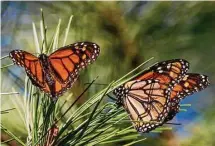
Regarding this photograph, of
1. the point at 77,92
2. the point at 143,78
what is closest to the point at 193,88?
the point at 143,78

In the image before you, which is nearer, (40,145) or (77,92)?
(40,145)

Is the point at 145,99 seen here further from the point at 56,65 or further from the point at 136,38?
the point at 56,65

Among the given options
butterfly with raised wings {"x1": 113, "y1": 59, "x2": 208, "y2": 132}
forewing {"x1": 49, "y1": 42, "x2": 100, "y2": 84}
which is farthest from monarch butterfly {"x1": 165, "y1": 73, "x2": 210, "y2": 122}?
forewing {"x1": 49, "y1": 42, "x2": 100, "y2": 84}

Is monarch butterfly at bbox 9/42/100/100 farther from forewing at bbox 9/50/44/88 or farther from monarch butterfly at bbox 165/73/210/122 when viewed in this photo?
monarch butterfly at bbox 165/73/210/122

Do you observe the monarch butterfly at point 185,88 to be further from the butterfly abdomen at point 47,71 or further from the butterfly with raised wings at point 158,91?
the butterfly abdomen at point 47,71

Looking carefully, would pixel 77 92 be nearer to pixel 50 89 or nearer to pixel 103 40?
pixel 103 40

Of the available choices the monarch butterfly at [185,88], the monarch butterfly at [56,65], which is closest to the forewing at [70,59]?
the monarch butterfly at [56,65]
